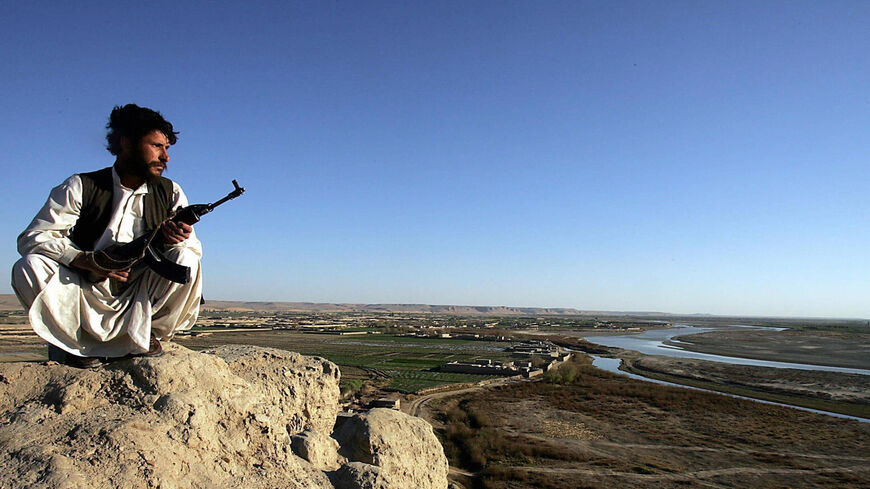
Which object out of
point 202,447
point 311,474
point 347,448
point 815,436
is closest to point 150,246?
point 202,447

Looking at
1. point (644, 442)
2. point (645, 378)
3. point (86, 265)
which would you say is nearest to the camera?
point (86, 265)

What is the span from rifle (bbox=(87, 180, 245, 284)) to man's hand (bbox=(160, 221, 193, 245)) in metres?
0.04

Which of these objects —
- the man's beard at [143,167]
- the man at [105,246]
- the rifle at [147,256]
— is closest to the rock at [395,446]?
the man at [105,246]

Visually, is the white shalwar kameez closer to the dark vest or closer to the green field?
the dark vest

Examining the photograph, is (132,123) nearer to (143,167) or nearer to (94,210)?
(143,167)

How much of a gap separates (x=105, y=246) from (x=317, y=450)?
6.66 feet

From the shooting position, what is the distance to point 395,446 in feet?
15.6

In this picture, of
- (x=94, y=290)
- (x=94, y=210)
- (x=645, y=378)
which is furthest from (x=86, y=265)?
(x=645, y=378)

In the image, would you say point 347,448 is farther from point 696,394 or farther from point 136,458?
point 696,394

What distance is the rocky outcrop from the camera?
2309 mm

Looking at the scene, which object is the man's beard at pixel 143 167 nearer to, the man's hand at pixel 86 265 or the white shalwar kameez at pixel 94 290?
the white shalwar kameez at pixel 94 290

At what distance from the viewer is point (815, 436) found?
18.3 metres

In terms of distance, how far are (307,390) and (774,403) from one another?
2712 cm

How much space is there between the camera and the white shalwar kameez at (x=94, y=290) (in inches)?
112
